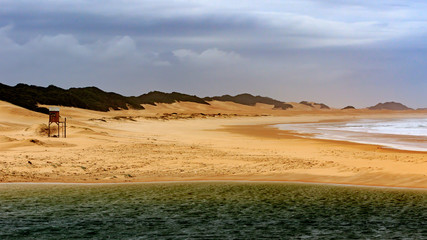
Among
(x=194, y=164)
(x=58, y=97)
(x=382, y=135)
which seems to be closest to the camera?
(x=194, y=164)

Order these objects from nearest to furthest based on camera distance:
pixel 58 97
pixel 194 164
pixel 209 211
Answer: pixel 209 211 → pixel 194 164 → pixel 58 97

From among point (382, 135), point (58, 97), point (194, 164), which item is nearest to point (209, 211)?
point (194, 164)

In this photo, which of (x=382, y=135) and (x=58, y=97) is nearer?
(x=382, y=135)

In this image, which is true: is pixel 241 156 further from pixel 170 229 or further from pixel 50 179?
pixel 170 229

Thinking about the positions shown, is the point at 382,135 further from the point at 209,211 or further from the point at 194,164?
the point at 209,211

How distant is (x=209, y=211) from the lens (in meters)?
14.9

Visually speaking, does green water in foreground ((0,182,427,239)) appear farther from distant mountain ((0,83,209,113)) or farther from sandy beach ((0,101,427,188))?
distant mountain ((0,83,209,113))

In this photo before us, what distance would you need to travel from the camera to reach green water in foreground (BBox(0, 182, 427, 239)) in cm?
1230

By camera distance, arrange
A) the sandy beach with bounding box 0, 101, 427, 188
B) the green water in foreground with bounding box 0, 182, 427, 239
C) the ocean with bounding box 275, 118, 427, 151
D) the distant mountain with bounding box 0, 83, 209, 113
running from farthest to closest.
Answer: the distant mountain with bounding box 0, 83, 209, 113
the ocean with bounding box 275, 118, 427, 151
the sandy beach with bounding box 0, 101, 427, 188
the green water in foreground with bounding box 0, 182, 427, 239

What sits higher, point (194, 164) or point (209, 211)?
point (194, 164)

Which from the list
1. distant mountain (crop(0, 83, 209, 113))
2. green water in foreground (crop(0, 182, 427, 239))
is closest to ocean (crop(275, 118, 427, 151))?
green water in foreground (crop(0, 182, 427, 239))

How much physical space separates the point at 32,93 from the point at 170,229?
115 m

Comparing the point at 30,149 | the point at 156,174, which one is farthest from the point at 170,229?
the point at 30,149

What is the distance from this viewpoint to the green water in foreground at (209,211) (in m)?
12.3
